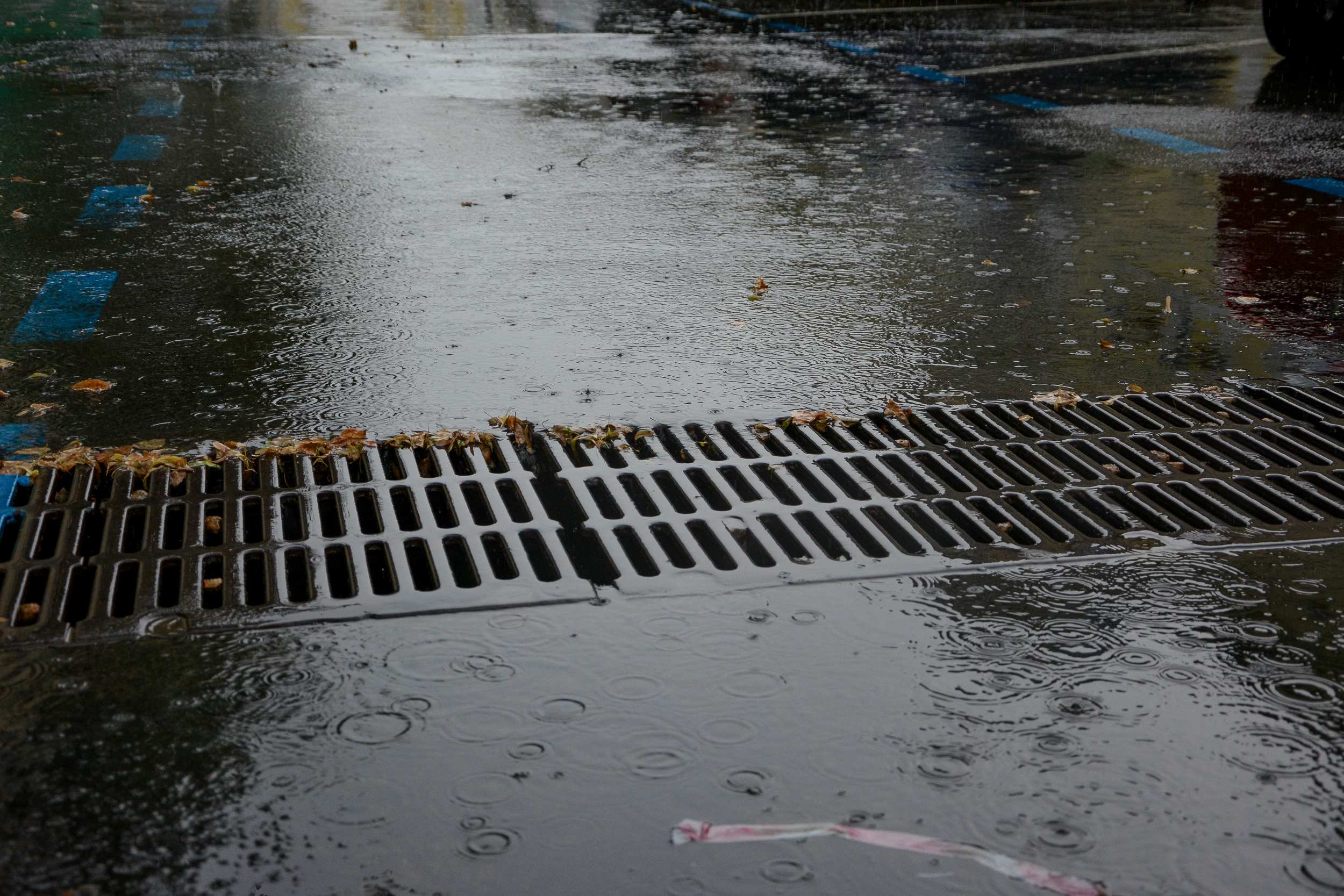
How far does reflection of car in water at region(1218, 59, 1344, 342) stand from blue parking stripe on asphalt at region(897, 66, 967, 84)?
12.5ft

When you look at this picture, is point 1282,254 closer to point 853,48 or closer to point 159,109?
point 159,109

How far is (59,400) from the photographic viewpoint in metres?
3.24

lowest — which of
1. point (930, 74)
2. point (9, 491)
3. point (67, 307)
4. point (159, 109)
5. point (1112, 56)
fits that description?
point (9, 491)

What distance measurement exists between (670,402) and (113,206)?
10.7 ft

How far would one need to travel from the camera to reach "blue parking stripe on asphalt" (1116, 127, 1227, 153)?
282 inches

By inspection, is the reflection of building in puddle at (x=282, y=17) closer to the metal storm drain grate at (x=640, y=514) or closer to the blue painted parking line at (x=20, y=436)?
the blue painted parking line at (x=20, y=436)

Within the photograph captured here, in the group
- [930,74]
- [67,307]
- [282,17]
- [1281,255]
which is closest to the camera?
[67,307]

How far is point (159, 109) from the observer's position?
787 cm

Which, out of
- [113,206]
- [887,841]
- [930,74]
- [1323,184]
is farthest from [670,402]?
[930,74]

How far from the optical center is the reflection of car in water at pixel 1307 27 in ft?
33.9

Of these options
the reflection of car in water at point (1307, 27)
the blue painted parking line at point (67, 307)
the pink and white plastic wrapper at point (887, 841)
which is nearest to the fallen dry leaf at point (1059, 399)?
the pink and white plastic wrapper at point (887, 841)

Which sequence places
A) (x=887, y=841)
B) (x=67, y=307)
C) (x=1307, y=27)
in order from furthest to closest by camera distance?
(x=1307, y=27) → (x=67, y=307) → (x=887, y=841)

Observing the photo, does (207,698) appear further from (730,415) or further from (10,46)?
(10,46)

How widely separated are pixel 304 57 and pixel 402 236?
6.57 metres
